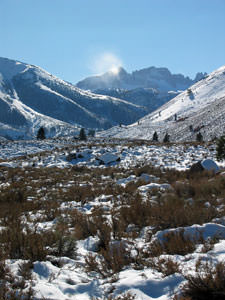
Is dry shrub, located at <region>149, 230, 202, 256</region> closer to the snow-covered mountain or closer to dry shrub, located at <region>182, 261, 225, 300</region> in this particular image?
dry shrub, located at <region>182, 261, 225, 300</region>

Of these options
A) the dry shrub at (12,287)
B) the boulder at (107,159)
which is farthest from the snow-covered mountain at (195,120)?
the dry shrub at (12,287)

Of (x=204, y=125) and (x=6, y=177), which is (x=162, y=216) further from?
(x=204, y=125)

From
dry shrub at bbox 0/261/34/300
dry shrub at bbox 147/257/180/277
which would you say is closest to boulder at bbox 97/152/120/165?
dry shrub at bbox 147/257/180/277

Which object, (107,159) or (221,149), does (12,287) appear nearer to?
(221,149)

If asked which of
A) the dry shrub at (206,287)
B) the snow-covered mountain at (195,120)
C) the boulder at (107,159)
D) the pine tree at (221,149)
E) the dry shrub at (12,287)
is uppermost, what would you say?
the snow-covered mountain at (195,120)

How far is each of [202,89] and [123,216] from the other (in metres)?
174

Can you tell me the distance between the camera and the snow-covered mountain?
8038 centimetres

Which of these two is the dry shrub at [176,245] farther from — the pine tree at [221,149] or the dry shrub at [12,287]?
the pine tree at [221,149]

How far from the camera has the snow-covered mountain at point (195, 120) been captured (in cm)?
8038

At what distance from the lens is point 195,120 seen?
97000 mm

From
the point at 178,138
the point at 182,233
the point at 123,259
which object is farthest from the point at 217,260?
the point at 178,138

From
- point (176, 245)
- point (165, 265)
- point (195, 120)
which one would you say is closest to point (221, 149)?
point (176, 245)

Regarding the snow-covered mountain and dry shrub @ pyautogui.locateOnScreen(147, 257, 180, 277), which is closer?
dry shrub @ pyautogui.locateOnScreen(147, 257, 180, 277)

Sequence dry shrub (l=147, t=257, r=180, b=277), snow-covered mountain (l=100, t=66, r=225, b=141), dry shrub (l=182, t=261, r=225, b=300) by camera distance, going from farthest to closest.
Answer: snow-covered mountain (l=100, t=66, r=225, b=141)
dry shrub (l=147, t=257, r=180, b=277)
dry shrub (l=182, t=261, r=225, b=300)
